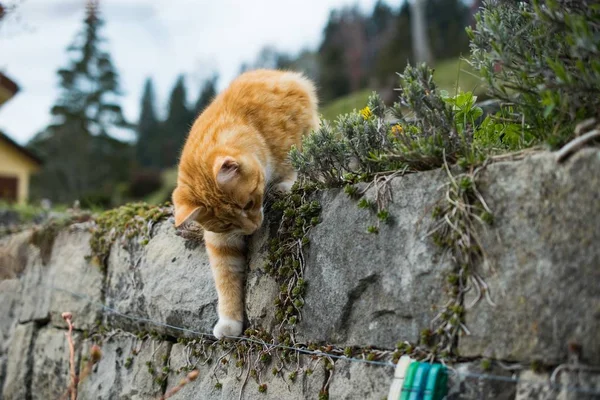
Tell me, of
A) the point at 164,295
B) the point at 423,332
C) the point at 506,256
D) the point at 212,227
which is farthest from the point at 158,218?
the point at 506,256

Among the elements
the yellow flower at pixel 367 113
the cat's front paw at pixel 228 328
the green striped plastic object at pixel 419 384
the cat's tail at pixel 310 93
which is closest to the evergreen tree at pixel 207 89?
the cat's tail at pixel 310 93

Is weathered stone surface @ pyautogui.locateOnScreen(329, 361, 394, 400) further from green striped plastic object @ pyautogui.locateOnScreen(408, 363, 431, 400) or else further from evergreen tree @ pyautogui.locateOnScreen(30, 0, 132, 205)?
evergreen tree @ pyautogui.locateOnScreen(30, 0, 132, 205)

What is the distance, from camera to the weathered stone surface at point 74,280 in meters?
3.93

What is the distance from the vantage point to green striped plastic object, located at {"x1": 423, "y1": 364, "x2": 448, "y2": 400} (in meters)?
1.76

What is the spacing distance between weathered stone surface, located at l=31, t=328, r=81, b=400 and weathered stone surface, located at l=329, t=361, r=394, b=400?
2.48 m

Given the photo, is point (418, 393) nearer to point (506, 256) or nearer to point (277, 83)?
point (506, 256)

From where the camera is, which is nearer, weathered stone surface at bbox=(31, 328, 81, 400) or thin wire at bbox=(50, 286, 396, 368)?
thin wire at bbox=(50, 286, 396, 368)

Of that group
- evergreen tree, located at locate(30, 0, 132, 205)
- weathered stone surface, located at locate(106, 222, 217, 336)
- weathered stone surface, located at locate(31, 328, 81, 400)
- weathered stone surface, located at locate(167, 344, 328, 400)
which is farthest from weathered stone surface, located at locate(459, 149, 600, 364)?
evergreen tree, located at locate(30, 0, 132, 205)

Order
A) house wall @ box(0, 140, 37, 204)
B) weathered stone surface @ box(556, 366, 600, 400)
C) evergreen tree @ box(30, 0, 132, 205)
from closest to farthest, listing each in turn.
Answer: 1. weathered stone surface @ box(556, 366, 600, 400)
2. house wall @ box(0, 140, 37, 204)
3. evergreen tree @ box(30, 0, 132, 205)

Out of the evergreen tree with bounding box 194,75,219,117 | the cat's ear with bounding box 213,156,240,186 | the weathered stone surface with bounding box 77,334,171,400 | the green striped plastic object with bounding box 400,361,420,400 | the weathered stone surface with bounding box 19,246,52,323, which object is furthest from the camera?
the evergreen tree with bounding box 194,75,219,117

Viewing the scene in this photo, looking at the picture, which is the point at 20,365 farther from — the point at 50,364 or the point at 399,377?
the point at 399,377

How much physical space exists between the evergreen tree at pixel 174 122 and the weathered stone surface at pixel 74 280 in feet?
75.5

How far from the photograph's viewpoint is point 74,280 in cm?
416

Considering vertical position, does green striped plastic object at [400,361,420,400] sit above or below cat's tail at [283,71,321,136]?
below
